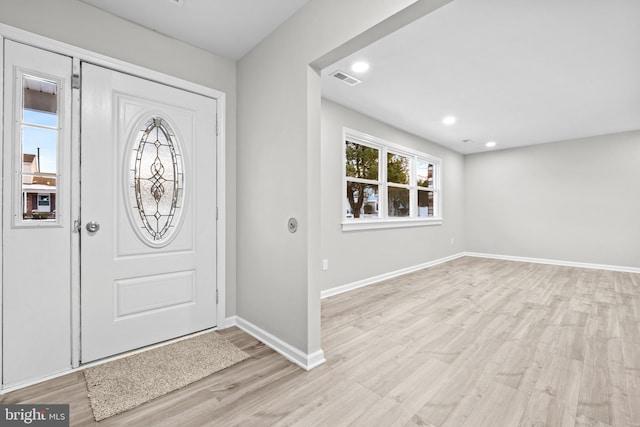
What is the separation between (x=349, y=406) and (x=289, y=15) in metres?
2.73

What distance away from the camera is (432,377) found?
A: 1.95 meters

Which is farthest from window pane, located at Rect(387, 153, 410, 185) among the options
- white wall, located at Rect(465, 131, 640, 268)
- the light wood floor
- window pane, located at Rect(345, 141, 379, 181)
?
white wall, located at Rect(465, 131, 640, 268)

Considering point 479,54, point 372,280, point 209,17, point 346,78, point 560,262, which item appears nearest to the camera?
point 209,17

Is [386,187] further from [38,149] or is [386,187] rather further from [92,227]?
[38,149]

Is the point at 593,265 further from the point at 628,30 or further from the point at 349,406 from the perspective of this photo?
the point at 349,406

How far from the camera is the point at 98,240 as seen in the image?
209 cm

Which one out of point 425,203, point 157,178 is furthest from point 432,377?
point 425,203

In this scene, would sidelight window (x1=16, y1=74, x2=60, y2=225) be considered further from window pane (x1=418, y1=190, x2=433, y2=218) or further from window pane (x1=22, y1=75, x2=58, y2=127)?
window pane (x1=418, y1=190, x2=433, y2=218)

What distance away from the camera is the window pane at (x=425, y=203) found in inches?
227

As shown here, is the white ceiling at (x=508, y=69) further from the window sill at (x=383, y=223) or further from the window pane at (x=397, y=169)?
the window sill at (x=383, y=223)

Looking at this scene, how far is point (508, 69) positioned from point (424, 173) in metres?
3.05

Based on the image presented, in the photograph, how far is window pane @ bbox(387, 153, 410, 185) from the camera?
4950 millimetres

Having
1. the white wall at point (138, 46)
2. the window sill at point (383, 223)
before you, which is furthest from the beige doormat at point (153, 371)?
the window sill at point (383, 223)

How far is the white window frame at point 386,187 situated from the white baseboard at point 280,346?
6.08 ft
